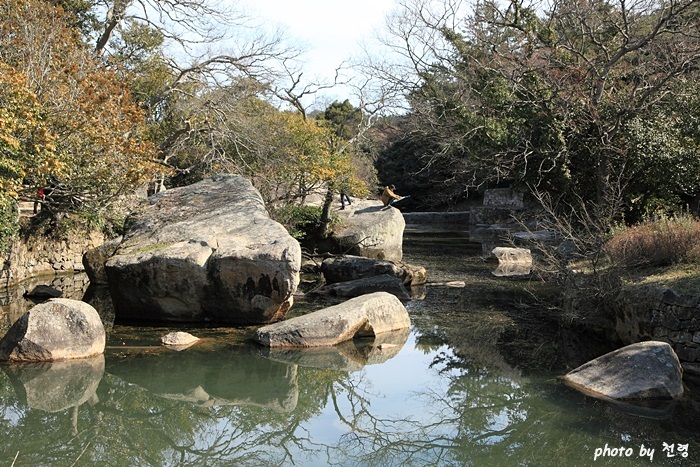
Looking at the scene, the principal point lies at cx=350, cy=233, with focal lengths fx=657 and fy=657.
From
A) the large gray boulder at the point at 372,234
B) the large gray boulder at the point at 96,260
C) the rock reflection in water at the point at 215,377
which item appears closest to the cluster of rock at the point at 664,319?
the rock reflection in water at the point at 215,377

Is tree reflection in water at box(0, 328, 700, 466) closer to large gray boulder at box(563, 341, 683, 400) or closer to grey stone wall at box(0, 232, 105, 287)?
large gray boulder at box(563, 341, 683, 400)

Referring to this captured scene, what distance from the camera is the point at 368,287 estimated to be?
48.9 feet

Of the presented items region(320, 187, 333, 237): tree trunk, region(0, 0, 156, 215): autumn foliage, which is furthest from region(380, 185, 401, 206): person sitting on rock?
region(0, 0, 156, 215): autumn foliage

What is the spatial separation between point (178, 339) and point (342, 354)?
260 centimetres

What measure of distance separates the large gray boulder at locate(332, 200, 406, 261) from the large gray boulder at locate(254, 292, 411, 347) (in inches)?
366

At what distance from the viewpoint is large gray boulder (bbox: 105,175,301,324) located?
1136cm

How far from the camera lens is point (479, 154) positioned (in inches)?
915

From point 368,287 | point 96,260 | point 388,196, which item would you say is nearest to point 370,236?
point 388,196

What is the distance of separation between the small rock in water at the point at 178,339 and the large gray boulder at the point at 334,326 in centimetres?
104

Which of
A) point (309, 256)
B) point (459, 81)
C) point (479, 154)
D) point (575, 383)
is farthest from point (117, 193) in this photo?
point (459, 81)

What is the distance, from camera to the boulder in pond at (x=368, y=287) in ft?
48.4

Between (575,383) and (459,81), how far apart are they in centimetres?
1815

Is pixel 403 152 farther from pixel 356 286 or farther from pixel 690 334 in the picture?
pixel 690 334

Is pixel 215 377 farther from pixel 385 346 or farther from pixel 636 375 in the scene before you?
pixel 636 375
